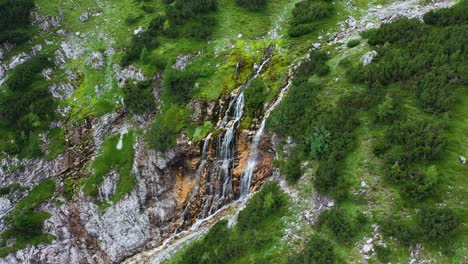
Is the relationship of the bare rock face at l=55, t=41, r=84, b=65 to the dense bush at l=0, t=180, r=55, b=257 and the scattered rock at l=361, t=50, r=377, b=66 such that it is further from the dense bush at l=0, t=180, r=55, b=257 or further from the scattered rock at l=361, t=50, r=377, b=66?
the scattered rock at l=361, t=50, r=377, b=66

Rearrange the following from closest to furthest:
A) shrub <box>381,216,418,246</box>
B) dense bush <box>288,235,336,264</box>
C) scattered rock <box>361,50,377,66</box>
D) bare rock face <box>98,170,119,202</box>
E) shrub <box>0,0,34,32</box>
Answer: shrub <box>381,216,418,246</box>
dense bush <box>288,235,336,264</box>
scattered rock <box>361,50,377,66</box>
bare rock face <box>98,170,119,202</box>
shrub <box>0,0,34,32</box>

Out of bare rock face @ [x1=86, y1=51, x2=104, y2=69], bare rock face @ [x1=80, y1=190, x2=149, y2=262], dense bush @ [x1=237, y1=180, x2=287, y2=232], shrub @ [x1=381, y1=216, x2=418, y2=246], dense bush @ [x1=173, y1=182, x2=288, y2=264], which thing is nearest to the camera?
shrub @ [x1=381, y1=216, x2=418, y2=246]

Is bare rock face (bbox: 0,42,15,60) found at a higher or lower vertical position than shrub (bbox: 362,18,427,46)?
higher

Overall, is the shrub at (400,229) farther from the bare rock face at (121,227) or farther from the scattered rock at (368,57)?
the bare rock face at (121,227)

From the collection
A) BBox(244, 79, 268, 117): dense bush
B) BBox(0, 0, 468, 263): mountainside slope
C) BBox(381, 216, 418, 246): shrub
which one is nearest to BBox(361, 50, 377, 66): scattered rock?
BBox(0, 0, 468, 263): mountainside slope

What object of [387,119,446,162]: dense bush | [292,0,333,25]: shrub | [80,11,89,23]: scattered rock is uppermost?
[80,11,89,23]: scattered rock

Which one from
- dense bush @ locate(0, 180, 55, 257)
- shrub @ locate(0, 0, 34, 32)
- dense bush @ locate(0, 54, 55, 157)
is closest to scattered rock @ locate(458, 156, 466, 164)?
dense bush @ locate(0, 180, 55, 257)

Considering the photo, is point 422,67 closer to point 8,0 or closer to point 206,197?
point 206,197

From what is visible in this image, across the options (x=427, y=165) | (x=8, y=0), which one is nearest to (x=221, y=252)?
(x=427, y=165)

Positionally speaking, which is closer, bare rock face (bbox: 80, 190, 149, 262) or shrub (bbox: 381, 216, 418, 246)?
shrub (bbox: 381, 216, 418, 246)
